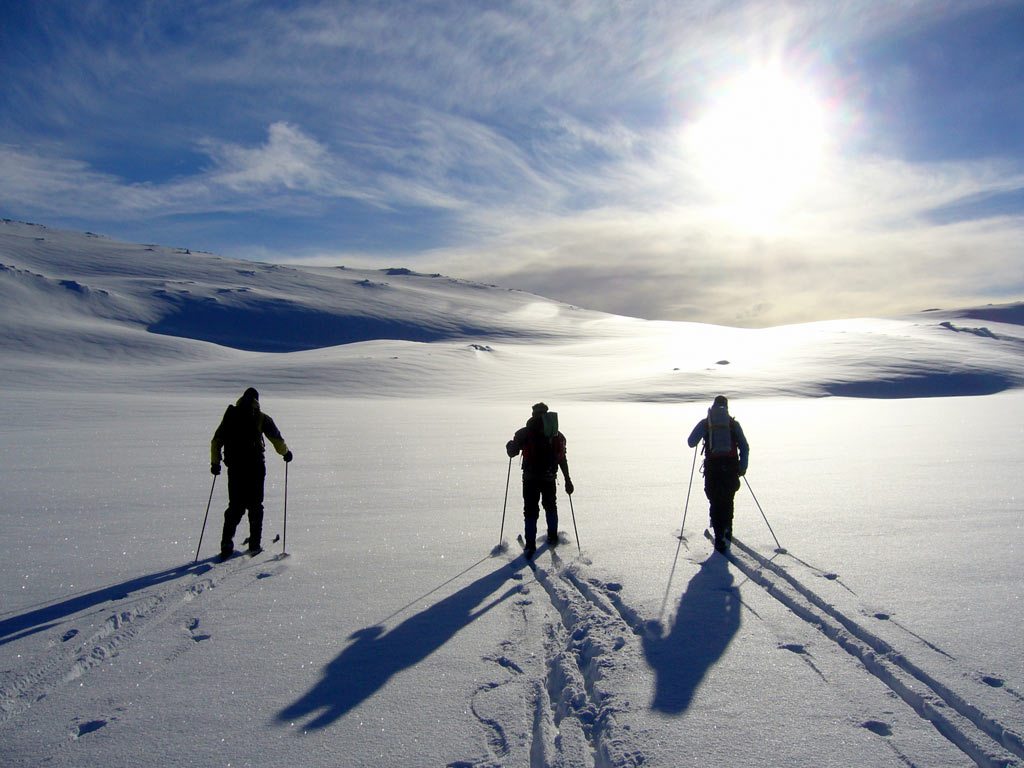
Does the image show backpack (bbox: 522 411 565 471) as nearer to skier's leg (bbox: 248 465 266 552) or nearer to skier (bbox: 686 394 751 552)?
skier (bbox: 686 394 751 552)

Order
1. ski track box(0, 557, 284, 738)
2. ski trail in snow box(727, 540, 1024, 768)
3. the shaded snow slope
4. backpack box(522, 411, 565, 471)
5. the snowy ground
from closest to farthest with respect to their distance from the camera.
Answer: ski trail in snow box(727, 540, 1024, 768) < the snowy ground < ski track box(0, 557, 284, 738) < backpack box(522, 411, 565, 471) < the shaded snow slope

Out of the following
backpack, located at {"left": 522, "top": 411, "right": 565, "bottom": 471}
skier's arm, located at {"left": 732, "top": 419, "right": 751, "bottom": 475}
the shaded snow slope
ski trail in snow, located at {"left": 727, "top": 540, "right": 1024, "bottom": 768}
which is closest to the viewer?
ski trail in snow, located at {"left": 727, "top": 540, "right": 1024, "bottom": 768}

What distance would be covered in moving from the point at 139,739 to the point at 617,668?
2.96 m

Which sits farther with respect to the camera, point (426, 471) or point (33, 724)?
point (426, 471)

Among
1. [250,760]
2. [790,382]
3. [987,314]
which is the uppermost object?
[987,314]

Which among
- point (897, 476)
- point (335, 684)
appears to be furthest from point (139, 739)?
point (897, 476)

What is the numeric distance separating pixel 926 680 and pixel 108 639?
588 cm

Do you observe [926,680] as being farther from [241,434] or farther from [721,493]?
→ [241,434]

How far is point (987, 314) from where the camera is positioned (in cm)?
12331

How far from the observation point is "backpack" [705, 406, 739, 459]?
307 inches

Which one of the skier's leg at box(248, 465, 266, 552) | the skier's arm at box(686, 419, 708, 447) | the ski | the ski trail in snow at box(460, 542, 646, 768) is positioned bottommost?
the ski trail in snow at box(460, 542, 646, 768)

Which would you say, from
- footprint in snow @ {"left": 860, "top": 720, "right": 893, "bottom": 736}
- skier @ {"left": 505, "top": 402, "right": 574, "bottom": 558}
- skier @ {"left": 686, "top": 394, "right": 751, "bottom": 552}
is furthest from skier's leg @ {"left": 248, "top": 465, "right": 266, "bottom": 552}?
footprint in snow @ {"left": 860, "top": 720, "right": 893, "bottom": 736}

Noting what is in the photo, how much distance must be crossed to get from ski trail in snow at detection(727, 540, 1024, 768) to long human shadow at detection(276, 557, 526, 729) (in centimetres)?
265

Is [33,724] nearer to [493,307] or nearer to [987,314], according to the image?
[493,307]
